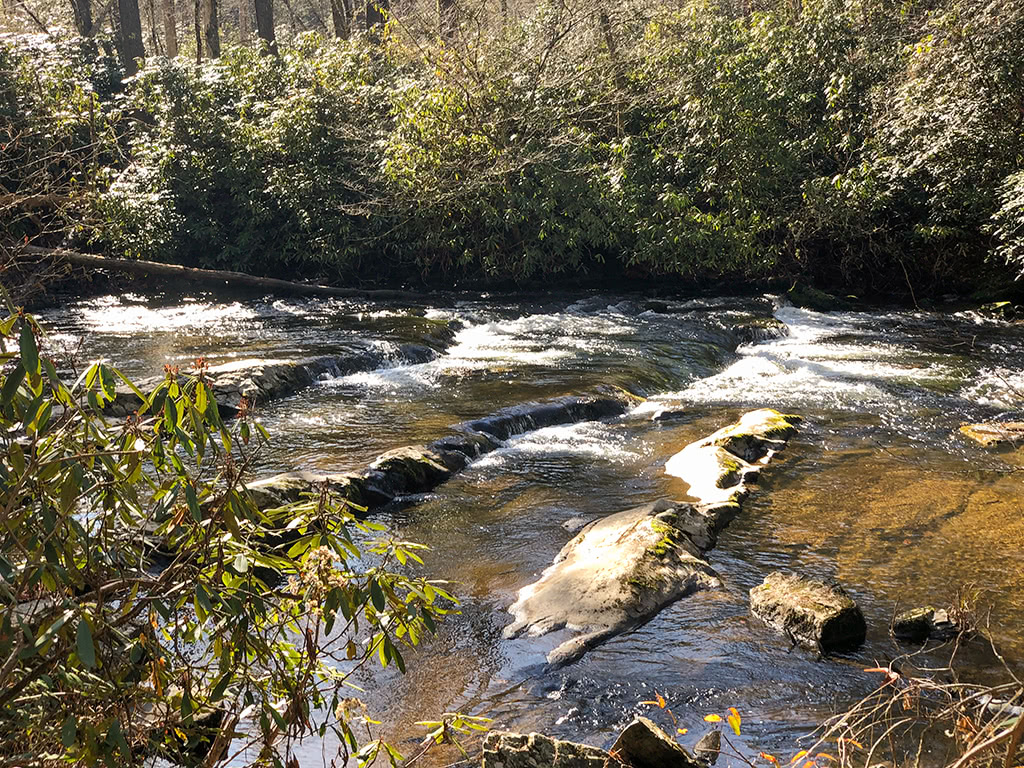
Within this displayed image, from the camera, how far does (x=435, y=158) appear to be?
16.9 metres

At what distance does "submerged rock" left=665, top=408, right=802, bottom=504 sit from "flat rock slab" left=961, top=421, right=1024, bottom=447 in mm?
1662

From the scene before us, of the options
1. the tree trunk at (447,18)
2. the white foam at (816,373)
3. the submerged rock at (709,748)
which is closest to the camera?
the submerged rock at (709,748)

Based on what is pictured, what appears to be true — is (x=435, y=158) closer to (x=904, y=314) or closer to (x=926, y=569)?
(x=904, y=314)

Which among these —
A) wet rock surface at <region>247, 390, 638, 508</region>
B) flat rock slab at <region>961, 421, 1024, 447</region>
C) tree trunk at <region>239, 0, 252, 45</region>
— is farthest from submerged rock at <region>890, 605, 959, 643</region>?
tree trunk at <region>239, 0, 252, 45</region>

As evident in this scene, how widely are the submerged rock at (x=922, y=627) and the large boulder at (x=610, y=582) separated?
1204mm

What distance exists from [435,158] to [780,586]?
12769 mm

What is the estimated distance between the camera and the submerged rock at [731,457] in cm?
792

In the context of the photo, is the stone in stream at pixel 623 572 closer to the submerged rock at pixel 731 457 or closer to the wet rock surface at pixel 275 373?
the submerged rock at pixel 731 457

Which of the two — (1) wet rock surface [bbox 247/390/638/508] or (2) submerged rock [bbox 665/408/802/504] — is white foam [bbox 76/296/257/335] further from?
(2) submerged rock [bbox 665/408/802/504]

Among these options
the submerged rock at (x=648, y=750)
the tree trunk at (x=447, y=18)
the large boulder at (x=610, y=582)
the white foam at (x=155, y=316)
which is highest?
the tree trunk at (x=447, y=18)

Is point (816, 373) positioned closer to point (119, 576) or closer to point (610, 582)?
point (610, 582)

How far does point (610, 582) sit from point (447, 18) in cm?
1553

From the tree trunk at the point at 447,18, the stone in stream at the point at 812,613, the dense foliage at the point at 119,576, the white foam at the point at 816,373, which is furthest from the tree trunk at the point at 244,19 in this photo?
the dense foliage at the point at 119,576

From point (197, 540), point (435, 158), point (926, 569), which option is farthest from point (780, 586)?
point (435, 158)
